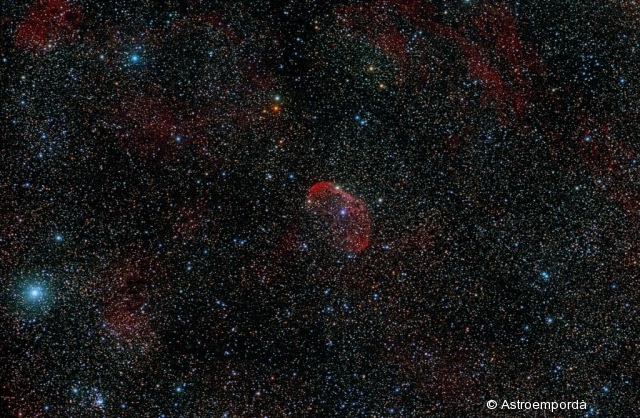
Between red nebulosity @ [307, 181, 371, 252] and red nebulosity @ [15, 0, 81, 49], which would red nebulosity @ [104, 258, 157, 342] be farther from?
red nebulosity @ [15, 0, 81, 49]

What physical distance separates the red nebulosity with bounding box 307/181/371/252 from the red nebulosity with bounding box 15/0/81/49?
3.41 feet

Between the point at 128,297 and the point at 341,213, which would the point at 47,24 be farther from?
the point at 341,213

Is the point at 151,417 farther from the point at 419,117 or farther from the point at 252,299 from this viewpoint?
the point at 419,117

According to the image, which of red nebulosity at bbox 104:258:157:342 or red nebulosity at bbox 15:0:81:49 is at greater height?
red nebulosity at bbox 15:0:81:49

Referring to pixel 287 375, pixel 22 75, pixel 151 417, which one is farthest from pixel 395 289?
pixel 22 75

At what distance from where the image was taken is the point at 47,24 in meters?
1.66

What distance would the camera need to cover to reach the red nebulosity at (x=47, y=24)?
1658mm

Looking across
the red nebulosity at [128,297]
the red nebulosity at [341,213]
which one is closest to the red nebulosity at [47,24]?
the red nebulosity at [128,297]

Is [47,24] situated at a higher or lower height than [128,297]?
higher

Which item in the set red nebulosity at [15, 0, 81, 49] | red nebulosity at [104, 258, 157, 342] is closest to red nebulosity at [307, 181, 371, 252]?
red nebulosity at [104, 258, 157, 342]

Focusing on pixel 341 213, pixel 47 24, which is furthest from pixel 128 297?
pixel 47 24

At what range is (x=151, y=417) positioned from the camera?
173 cm

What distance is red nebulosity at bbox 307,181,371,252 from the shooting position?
68.1 inches

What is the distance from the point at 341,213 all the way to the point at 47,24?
1.24m
